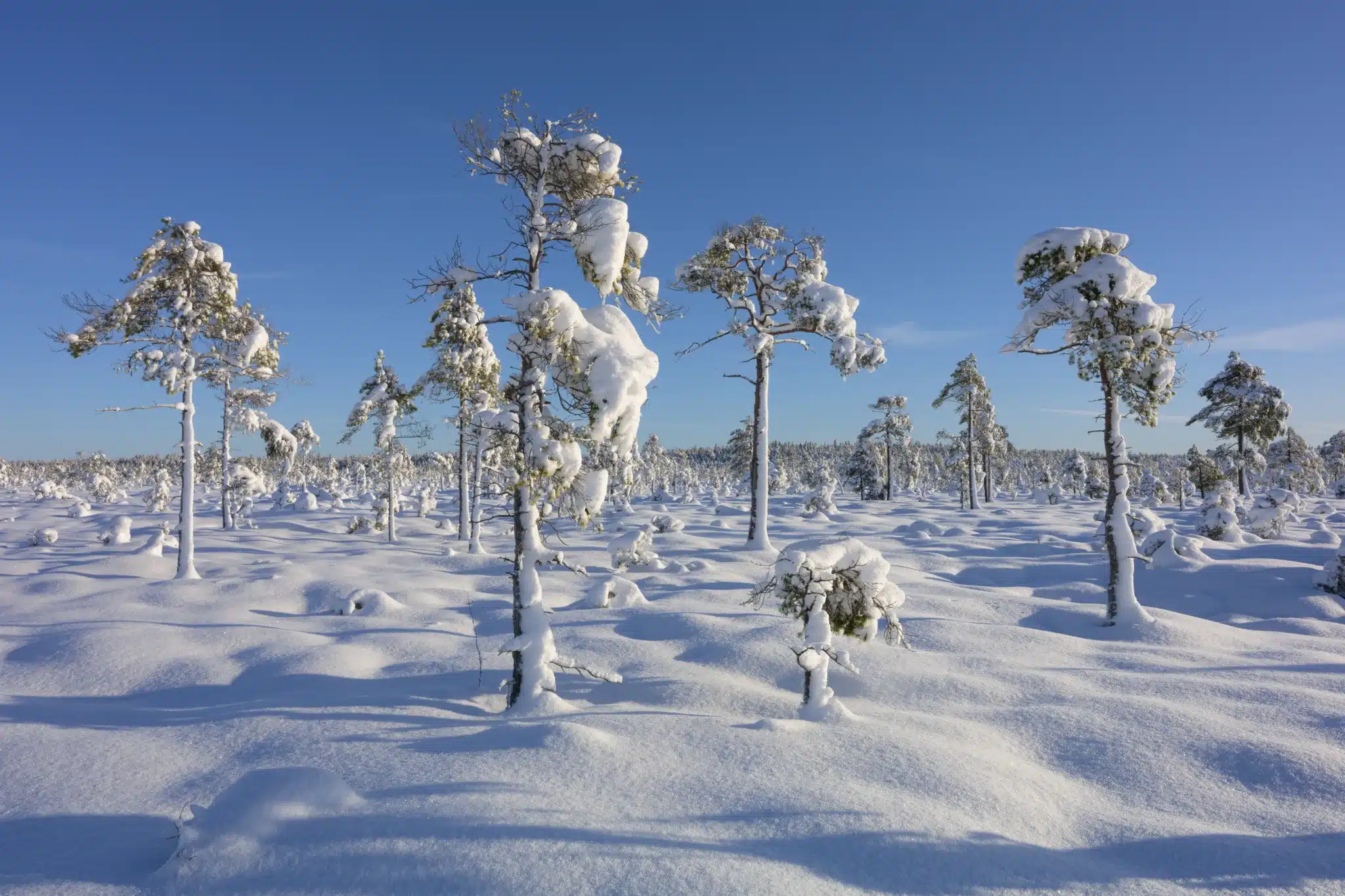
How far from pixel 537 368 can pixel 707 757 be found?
166 inches

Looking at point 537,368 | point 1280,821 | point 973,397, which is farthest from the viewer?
point 973,397

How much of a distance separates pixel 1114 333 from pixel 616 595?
9.78 meters

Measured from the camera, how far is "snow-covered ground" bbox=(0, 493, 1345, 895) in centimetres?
411

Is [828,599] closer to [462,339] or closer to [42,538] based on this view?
[462,339]

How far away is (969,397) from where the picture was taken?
1580 inches

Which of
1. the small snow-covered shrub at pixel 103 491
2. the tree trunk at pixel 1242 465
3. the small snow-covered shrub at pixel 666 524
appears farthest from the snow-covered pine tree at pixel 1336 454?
the small snow-covered shrub at pixel 103 491

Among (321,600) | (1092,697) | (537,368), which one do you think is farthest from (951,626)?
(321,600)

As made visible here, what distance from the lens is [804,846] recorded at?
425 cm

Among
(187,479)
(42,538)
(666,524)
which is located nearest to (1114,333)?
(666,524)

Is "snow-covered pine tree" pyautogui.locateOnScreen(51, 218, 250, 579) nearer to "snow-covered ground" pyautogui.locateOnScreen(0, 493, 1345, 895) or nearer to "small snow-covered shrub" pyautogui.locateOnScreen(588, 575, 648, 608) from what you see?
"snow-covered ground" pyautogui.locateOnScreen(0, 493, 1345, 895)

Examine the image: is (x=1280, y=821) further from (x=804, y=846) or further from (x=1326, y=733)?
(x=804, y=846)

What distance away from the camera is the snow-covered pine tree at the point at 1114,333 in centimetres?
1041

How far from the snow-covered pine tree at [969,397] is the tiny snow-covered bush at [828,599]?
35442 millimetres

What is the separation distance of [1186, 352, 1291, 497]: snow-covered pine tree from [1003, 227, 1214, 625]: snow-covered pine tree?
1246 inches
